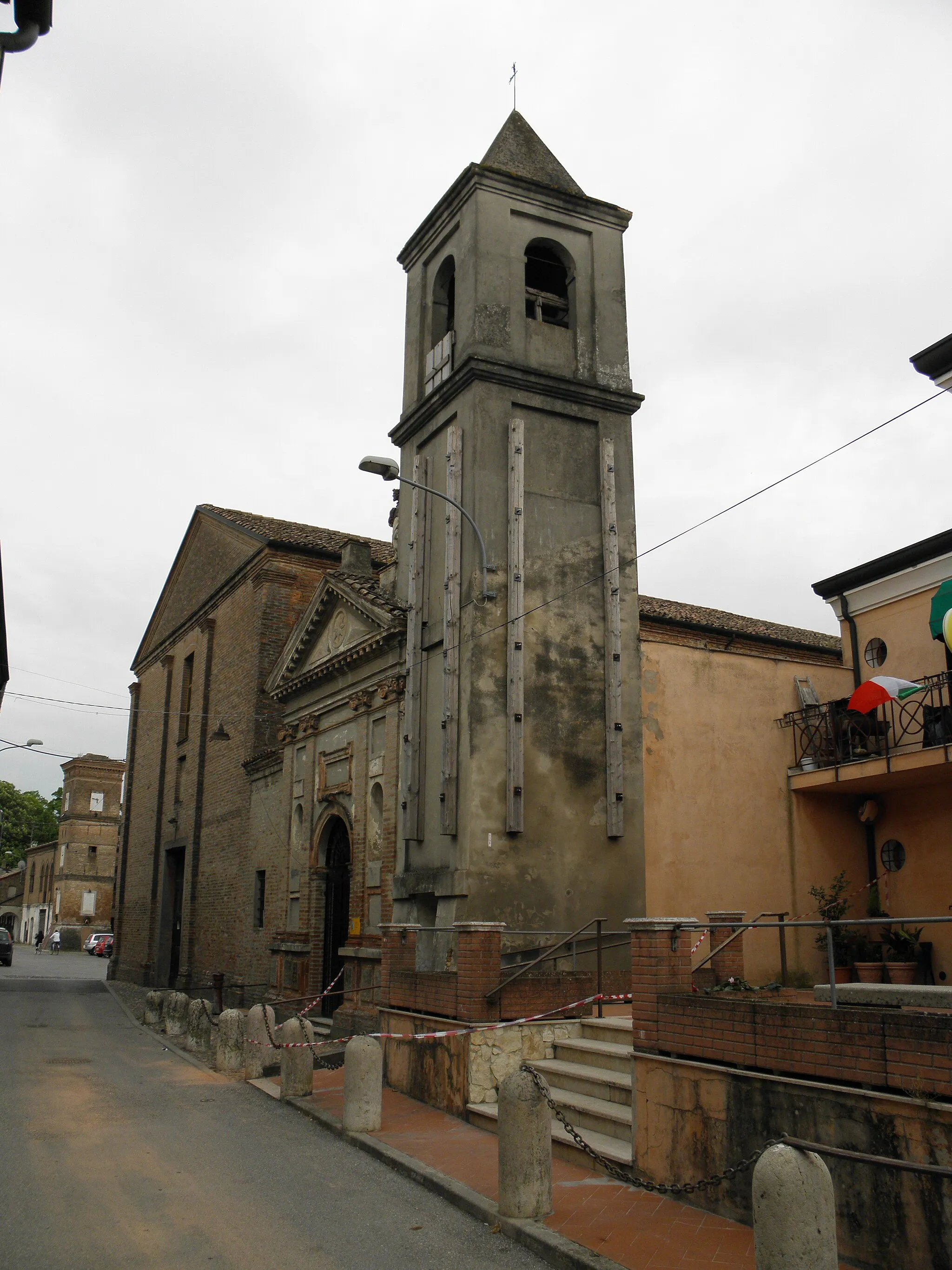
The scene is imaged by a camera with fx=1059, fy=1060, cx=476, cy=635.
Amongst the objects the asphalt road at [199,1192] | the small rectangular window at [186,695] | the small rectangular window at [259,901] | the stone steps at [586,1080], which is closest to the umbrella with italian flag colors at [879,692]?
the stone steps at [586,1080]

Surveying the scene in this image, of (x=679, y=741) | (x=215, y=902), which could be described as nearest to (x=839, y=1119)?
(x=679, y=741)

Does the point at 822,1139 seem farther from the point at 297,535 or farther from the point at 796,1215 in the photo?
the point at 297,535

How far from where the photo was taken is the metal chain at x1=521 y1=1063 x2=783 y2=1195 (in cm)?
585

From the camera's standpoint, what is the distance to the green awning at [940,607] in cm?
1379

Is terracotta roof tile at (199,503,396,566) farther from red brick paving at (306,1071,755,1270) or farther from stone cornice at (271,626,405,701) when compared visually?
red brick paving at (306,1071,755,1270)

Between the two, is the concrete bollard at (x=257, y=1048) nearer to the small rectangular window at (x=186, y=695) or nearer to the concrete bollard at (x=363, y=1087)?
the concrete bollard at (x=363, y=1087)

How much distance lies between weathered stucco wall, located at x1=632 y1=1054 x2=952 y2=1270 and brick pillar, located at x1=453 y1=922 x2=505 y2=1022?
9.97 feet

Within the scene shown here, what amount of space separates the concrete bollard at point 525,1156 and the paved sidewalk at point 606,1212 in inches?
7.0

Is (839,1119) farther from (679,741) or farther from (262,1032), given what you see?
(679,741)

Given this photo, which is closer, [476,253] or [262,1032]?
[262,1032]

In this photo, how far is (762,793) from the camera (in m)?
17.3

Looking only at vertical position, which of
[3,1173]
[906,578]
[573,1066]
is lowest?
[3,1173]

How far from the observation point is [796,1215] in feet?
16.2

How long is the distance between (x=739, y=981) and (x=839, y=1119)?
243 cm
